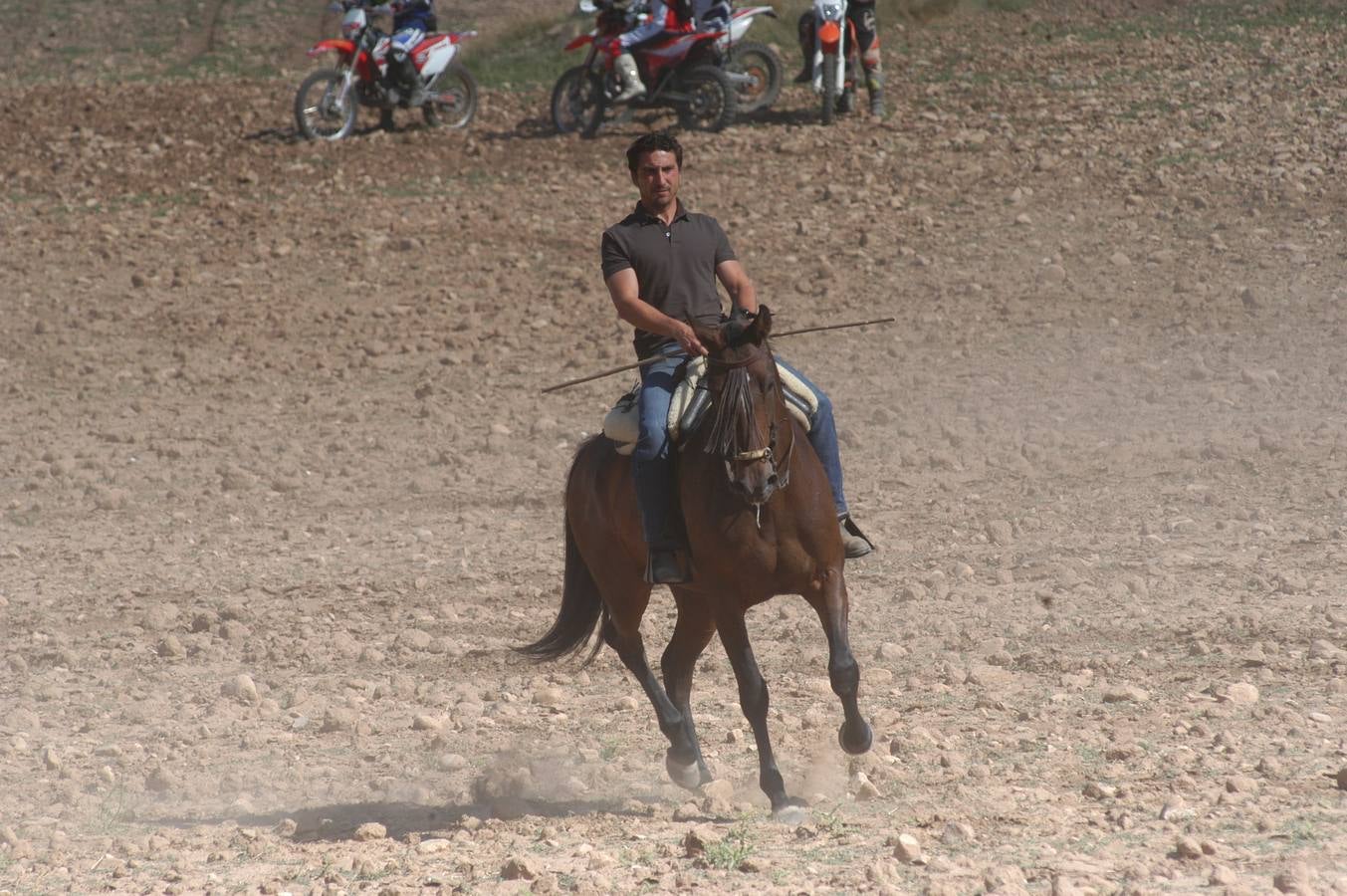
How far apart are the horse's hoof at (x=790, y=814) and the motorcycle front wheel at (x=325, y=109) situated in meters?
14.1

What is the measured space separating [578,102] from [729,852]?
14.3 metres

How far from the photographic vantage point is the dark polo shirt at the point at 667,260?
256 inches

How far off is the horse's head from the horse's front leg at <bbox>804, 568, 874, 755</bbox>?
518 mm

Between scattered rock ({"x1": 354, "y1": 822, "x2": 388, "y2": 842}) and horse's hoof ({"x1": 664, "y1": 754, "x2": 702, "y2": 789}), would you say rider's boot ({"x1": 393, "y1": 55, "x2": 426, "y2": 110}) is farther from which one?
scattered rock ({"x1": 354, "y1": 822, "x2": 388, "y2": 842})

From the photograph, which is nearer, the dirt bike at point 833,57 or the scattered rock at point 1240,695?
A: the scattered rock at point 1240,695

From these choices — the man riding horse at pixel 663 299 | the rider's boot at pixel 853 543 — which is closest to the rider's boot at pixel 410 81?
the man riding horse at pixel 663 299

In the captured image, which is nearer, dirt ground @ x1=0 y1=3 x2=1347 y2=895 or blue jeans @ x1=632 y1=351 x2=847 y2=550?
dirt ground @ x1=0 y1=3 x2=1347 y2=895

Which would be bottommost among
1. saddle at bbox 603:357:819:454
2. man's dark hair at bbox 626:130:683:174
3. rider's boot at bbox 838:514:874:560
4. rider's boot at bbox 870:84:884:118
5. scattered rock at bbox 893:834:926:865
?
scattered rock at bbox 893:834:926:865

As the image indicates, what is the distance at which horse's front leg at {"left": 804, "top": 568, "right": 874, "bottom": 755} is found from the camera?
626cm

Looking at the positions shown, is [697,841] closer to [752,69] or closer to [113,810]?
[113,810]

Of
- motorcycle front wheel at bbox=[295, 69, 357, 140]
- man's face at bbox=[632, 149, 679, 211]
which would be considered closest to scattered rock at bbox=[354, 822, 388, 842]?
man's face at bbox=[632, 149, 679, 211]

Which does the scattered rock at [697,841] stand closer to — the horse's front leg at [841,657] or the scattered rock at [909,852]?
the scattered rock at [909,852]

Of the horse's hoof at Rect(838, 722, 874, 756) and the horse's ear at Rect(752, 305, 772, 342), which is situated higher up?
the horse's ear at Rect(752, 305, 772, 342)

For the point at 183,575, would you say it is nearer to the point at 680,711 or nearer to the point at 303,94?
the point at 680,711
